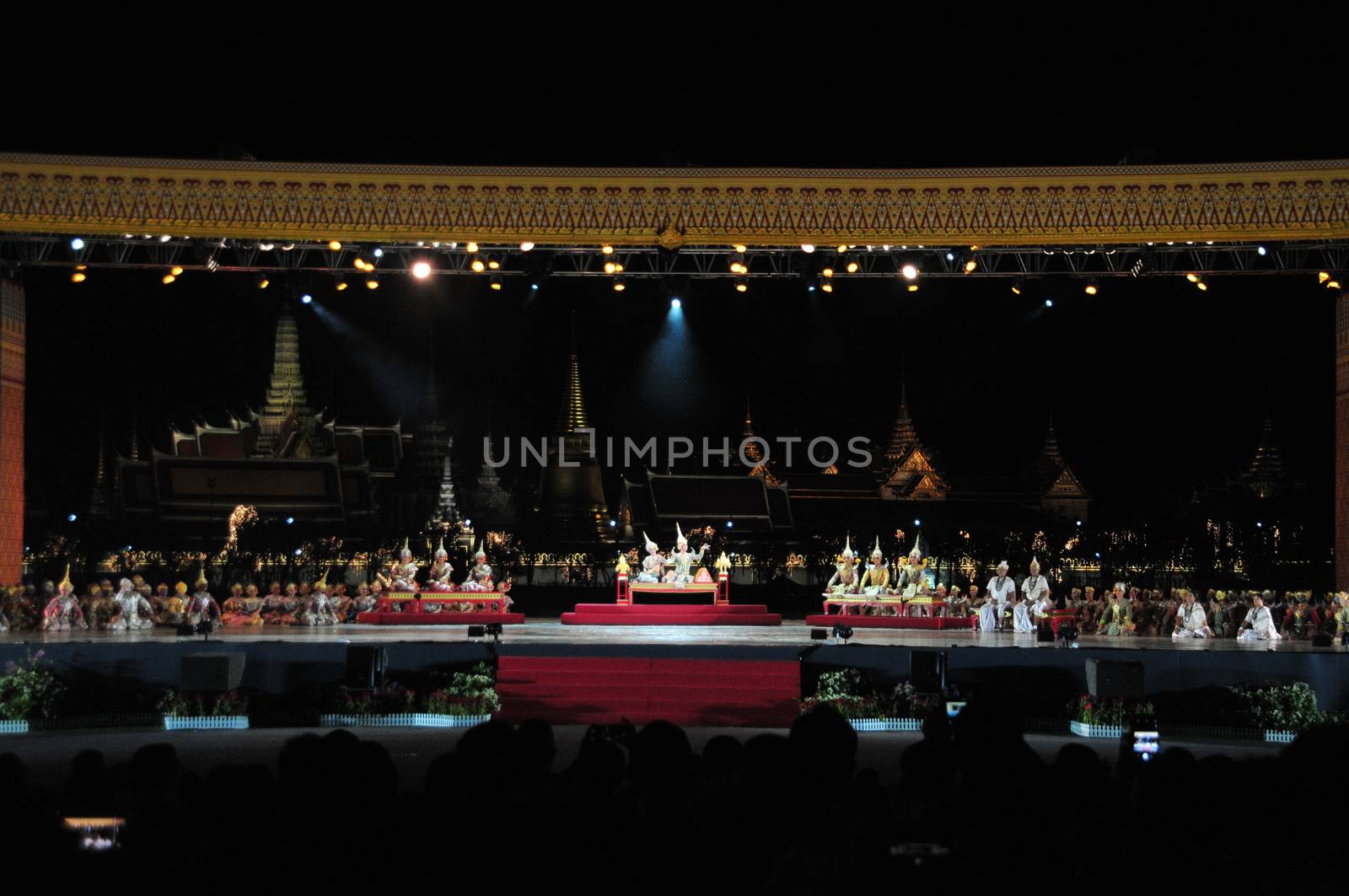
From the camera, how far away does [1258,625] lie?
18.0 metres

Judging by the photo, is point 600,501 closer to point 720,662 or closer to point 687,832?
point 720,662

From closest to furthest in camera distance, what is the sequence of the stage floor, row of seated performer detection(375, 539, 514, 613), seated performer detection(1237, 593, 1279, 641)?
Result: the stage floor
seated performer detection(1237, 593, 1279, 641)
row of seated performer detection(375, 539, 514, 613)

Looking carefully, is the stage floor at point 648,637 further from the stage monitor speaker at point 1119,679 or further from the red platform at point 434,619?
the stage monitor speaker at point 1119,679

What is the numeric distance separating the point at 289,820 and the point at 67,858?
671 millimetres

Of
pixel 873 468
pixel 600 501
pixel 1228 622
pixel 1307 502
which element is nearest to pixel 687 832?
pixel 1228 622

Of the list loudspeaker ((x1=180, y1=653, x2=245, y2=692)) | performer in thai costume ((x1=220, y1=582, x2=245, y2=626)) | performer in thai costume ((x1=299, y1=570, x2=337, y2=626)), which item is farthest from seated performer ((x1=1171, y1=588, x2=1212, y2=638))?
performer in thai costume ((x1=220, y1=582, x2=245, y2=626))

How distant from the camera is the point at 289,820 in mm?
4039

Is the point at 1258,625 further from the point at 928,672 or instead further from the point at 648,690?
the point at 648,690

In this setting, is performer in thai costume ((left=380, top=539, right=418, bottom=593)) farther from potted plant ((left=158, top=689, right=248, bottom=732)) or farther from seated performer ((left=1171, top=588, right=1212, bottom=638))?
seated performer ((left=1171, top=588, right=1212, bottom=638))

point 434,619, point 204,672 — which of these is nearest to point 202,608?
point 434,619

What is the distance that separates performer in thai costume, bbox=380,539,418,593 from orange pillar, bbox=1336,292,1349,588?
38.9ft

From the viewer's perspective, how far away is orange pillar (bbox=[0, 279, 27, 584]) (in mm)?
18469

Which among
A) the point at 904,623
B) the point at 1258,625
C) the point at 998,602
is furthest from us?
the point at 904,623

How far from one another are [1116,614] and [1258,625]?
177 centimetres
